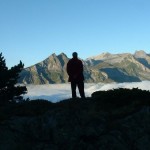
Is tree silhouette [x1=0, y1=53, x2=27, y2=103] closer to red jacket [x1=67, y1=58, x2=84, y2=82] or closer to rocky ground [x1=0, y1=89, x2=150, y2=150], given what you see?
red jacket [x1=67, y1=58, x2=84, y2=82]

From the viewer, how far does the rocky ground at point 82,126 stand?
17969 mm

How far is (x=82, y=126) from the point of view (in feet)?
61.5

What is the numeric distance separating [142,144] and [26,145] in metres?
5.70

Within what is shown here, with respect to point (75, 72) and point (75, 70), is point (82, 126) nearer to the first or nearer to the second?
point (75, 72)

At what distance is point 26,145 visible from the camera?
1825 centimetres

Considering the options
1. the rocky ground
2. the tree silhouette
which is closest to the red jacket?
the rocky ground

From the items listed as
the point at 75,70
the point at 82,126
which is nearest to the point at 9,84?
the point at 75,70

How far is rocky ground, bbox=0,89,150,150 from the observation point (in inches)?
707

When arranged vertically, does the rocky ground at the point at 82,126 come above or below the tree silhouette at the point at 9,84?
below

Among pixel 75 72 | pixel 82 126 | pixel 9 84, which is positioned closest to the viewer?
pixel 82 126

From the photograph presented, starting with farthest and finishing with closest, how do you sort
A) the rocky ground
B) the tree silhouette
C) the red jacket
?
the tree silhouette, the red jacket, the rocky ground

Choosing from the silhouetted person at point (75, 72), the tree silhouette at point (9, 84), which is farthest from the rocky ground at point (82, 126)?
the tree silhouette at point (9, 84)

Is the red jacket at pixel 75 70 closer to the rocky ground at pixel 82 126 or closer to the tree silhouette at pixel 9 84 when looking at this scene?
the rocky ground at pixel 82 126

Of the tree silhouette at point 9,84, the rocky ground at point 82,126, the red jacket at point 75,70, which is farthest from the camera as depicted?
the tree silhouette at point 9,84
